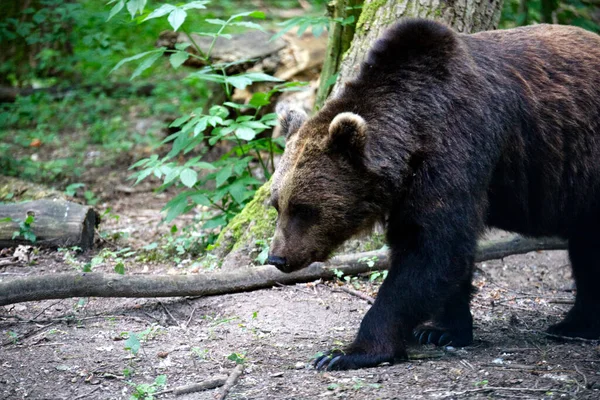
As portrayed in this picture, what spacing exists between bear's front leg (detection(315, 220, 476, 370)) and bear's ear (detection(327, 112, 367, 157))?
73cm

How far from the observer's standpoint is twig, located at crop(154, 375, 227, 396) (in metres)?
4.33

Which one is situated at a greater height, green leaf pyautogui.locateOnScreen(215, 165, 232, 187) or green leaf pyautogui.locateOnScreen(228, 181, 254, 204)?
green leaf pyautogui.locateOnScreen(215, 165, 232, 187)

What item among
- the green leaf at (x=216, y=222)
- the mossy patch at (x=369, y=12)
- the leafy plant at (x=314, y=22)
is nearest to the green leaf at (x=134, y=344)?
the green leaf at (x=216, y=222)

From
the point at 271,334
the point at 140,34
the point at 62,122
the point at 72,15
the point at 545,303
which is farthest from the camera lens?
the point at 140,34

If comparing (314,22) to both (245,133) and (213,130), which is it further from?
(213,130)

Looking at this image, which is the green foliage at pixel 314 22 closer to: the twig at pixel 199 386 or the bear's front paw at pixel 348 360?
the bear's front paw at pixel 348 360

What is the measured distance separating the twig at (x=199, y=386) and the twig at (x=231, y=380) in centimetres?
5

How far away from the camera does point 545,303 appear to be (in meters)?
6.80

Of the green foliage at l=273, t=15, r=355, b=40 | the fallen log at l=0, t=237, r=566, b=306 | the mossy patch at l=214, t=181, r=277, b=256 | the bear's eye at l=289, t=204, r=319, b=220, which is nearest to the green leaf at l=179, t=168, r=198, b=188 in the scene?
the mossy patch at l=214, t=181, r=277, b=256

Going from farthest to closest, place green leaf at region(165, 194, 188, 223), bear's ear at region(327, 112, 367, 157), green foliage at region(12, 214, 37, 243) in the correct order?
1. green leaf at region(165, 194, 188, 223)
2. green foliage at region(12, 214, 37, 243)
3. bear's ear at region(327, 112, 367, 157)

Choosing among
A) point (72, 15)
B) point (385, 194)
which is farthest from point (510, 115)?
point (72, 15)

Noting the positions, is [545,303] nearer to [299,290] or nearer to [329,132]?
[299,290]

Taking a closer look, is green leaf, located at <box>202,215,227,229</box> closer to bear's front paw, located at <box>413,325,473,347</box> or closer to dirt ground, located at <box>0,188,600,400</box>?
dirt ground, located at <box>0,188,600,400</box>

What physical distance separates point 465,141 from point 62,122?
34.2 feet
